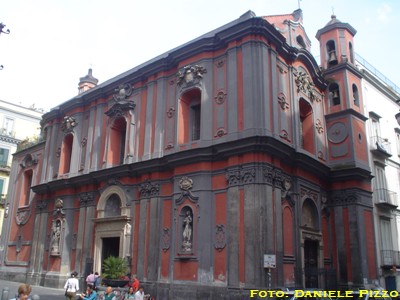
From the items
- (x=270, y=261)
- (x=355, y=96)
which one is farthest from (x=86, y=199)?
(x=355, y=96)

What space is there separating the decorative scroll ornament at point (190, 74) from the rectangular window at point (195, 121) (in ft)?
4.29

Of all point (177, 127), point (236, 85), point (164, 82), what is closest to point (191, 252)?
point (177, 127)

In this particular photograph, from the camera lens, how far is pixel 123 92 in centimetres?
2214

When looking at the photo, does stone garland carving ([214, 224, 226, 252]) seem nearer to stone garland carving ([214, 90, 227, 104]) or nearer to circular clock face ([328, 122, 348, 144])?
stone garland carving ([214, 90, 227, 104])

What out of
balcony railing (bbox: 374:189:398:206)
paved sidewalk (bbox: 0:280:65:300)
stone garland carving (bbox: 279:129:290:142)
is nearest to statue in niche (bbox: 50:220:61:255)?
paved sidewalk (bbox: 0:280:65:300)

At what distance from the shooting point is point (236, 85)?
57.4 feet

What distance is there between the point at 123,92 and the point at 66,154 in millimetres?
6075

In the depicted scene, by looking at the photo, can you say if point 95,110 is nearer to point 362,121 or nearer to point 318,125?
point 318,125

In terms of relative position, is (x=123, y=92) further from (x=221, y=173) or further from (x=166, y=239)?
(x=166, y=239)

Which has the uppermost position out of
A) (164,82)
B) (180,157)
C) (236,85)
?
(164,82)

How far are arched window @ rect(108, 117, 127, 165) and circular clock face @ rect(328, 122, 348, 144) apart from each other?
10.8 metres

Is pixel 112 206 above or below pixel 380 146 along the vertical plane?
below

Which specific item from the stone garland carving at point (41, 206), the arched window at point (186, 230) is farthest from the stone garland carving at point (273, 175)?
the stone garland carving at point (41, 206)

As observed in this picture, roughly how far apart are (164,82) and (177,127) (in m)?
2.89
